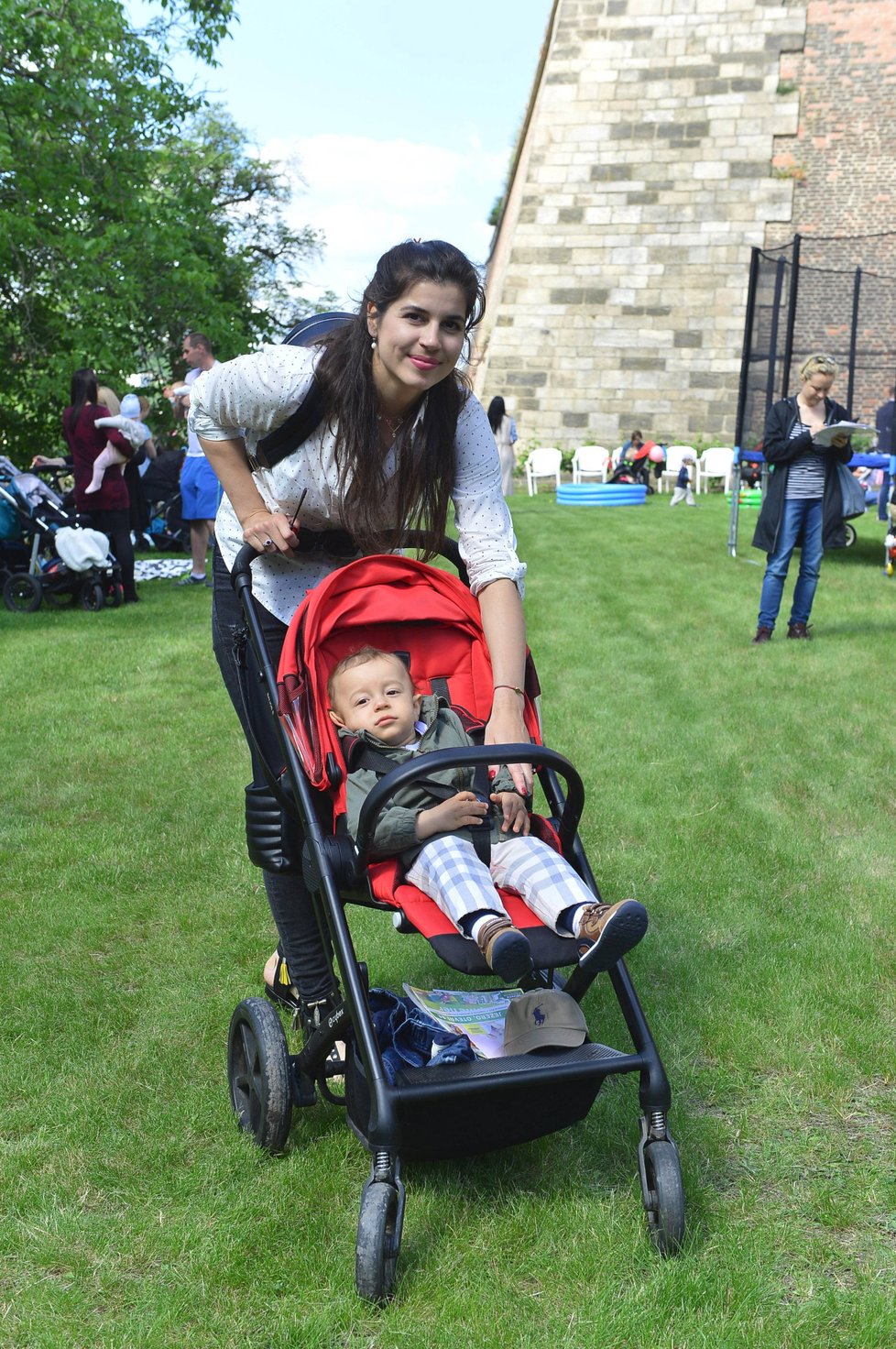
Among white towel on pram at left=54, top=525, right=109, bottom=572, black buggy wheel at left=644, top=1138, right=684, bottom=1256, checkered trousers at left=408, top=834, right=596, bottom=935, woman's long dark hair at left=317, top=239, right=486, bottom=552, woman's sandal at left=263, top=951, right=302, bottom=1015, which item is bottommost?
woman's sandal at left=263, top=951, right=302, bottom=1015

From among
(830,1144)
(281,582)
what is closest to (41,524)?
(281,582)

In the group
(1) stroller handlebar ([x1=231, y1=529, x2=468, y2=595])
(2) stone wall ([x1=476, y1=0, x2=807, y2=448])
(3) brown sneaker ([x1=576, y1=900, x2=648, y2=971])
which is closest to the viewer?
(3) brown sneaker ([x1=576, y1=900, x2=648, y2=971])

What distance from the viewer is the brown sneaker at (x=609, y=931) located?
8.41ft

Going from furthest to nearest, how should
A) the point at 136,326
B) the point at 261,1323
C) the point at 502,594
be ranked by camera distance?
the point at 136,326 < the point at 502,594 < the point at 261,1323

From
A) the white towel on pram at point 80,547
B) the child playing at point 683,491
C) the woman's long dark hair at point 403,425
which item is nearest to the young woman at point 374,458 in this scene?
the woman's long dark hair at point 403,425

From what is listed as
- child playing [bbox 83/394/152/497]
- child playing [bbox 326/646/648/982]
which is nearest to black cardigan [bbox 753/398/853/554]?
child playing [bbox 83/394/152/497]

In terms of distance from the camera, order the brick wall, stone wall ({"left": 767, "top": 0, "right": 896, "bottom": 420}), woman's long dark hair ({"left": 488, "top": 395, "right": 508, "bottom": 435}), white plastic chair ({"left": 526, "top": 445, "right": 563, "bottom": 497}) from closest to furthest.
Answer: woman's long dark hair ({"left": 488, "top": 395, "right": 508, "bottom": 435})
white plastic chair ({"left": 526, "top": 445, "right": 563, "bottom": 497})
stone wall ({"left": 767, "top": 0, "right": 896, "bottom": 420})
the brick wall

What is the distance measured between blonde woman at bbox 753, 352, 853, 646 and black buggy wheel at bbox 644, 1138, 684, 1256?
723 centimetres

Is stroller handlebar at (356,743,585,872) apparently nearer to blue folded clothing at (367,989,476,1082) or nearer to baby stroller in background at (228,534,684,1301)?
baby stroller in background at (228,534,684,1301)

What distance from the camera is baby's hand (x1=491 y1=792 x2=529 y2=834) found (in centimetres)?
292

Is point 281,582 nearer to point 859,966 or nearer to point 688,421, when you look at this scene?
point 859,966

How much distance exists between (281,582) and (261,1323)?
1.70m

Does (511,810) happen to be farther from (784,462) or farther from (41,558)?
(41,558)

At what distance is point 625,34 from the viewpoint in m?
27.4
